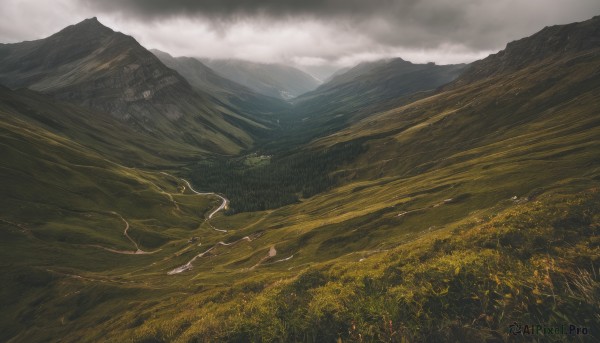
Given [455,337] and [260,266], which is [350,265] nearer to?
[455,337]

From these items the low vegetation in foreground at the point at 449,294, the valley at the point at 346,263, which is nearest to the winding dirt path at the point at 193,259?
the valley at the point at 346,263

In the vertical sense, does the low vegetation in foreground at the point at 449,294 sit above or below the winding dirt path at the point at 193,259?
above

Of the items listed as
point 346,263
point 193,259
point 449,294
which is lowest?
point 193,259

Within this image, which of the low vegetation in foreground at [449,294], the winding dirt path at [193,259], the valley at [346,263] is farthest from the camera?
the winding dirt path at [193,259]

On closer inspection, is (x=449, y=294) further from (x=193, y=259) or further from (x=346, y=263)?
(x=193, y=259)

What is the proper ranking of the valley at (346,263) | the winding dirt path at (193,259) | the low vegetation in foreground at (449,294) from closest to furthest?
the low vegetation in foreground at (449,294), the valley at (346,263), the winding dirt path at (193,259)

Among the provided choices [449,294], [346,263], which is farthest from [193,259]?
[449,294]

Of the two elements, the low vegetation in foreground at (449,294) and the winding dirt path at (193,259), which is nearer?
the low vegetation in foreground at (449,294)

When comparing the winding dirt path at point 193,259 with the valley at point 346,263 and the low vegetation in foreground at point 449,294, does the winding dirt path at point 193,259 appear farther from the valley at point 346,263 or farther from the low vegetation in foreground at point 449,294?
the low vegetation in foreground at point 449,294

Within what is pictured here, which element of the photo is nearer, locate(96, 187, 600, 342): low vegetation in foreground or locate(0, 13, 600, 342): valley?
locate(96, 187, 600, 342): low vegetation in foreground

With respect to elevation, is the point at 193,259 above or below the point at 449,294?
below

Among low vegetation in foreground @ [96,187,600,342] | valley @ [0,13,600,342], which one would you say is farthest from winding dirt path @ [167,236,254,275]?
low vegetation in foreground @ [96,187,600,342]

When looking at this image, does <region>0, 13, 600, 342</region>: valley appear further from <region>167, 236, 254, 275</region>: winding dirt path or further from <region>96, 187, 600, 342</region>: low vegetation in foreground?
<region>167, 236, 254, 275</region>: winding dirt path

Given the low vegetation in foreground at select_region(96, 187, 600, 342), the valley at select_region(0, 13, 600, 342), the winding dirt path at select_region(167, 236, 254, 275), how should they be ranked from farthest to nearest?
the winding dirt path at select_region(167, 236, 254, 275) → the valley at select_region(0, 13, 600, 342) → the low vegetation in foreground at select_region(96, 187, 600, 342)
